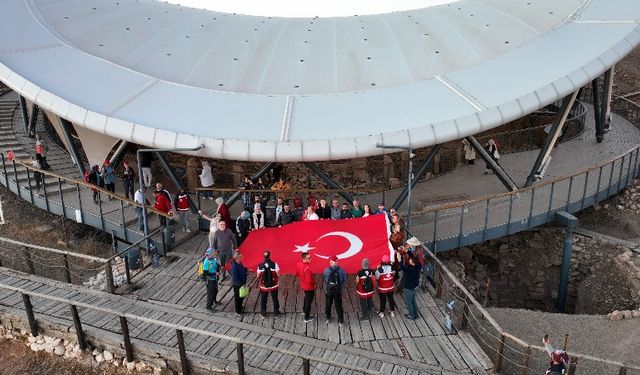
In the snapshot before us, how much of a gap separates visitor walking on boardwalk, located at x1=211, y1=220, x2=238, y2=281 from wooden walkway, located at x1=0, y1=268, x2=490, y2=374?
1315 millimetres

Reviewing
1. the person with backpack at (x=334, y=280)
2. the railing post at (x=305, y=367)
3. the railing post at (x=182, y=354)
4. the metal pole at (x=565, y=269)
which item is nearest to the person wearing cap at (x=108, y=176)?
the railing post at (x=182, y=354)

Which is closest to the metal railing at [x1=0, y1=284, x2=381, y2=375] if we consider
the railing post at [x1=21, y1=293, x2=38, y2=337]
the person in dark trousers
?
the railing post at [x1=21, y1=293, x2=38, y2=337]

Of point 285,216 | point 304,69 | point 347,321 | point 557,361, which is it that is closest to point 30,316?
point 285,216

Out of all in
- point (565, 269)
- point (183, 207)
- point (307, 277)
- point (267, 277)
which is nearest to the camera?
point (307, 277)

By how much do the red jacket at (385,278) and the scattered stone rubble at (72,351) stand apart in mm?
4429

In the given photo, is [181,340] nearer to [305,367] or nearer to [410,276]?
[305,367]

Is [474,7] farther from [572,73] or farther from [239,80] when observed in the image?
[239,80]

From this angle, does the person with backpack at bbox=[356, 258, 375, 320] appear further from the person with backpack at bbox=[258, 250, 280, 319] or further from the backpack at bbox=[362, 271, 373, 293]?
the person with backpack at bbox=[258, 250, 280, 319]

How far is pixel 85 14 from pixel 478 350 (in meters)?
16.1

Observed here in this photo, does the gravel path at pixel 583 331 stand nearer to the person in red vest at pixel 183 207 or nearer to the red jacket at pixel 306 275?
the red jacket at pixel 306 275

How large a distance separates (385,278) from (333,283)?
1.10 m

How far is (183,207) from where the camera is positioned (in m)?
14.8

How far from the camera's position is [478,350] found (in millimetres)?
10461

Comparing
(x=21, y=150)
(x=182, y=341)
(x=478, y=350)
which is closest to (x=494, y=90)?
(x=478, y=350)
